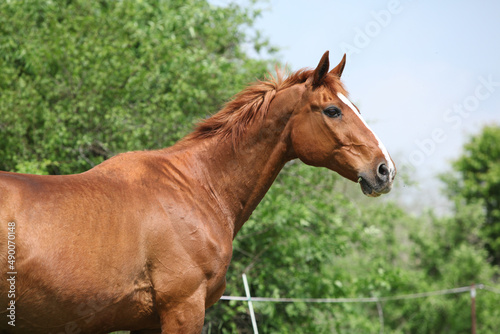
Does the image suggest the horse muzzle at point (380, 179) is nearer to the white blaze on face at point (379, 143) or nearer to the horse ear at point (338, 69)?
the white blaze on face at point (379, 143)

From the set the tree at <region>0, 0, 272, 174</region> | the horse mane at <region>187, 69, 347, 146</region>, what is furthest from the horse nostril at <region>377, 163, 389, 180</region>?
the tree at <region>0, 0, 272, 174</region>

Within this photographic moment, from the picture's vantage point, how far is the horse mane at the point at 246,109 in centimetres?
338

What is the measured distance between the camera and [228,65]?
7.92 meters


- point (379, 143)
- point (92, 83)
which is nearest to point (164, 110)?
point (92, 83)

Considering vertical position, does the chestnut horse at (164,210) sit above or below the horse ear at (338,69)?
below

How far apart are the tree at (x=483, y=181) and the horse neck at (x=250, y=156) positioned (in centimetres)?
1428

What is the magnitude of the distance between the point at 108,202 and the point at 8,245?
57 cm

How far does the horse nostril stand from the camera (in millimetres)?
3066

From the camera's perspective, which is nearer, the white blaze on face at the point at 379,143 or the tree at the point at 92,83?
the white blaze on face at the point at 379,143

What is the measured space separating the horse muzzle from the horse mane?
641 millimetres

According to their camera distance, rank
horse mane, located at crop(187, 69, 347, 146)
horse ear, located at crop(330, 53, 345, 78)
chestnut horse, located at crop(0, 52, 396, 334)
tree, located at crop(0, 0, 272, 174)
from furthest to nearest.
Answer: tree, located at crop(0, 0, 272, 174) < horse ear, located at crop(330, 53, 345, 78) < horse mane, located at crop(187, 69, 347, 146) < chestnut horse, located at crop(0, 52, 396, 334)

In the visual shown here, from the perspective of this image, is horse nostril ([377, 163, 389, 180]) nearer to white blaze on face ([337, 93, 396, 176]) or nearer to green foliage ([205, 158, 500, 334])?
white blaze on face ([337, 93, 396, 176])

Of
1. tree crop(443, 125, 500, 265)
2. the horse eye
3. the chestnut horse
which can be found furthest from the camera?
tree crop(443, 125, 500, 265)

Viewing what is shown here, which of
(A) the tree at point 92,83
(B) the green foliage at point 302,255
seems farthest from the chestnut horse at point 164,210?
(B) the green foliage at point 302,255
